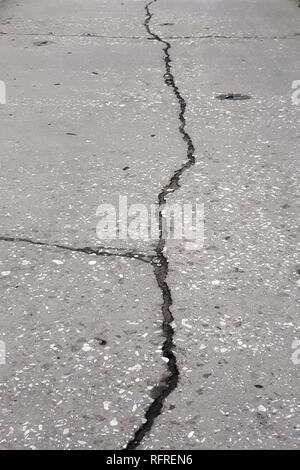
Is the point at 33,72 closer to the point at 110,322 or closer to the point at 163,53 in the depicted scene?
the point at 163,53

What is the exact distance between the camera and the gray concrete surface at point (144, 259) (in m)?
2.27

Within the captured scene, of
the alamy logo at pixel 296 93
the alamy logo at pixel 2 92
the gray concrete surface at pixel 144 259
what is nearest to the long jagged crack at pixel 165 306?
the gray concrete surface at pixel 144 259

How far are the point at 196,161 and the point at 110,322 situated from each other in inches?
67.7

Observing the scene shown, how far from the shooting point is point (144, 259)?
123 inches

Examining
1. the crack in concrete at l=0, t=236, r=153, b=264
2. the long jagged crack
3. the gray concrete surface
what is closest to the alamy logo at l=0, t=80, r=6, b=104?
the gray concrete surface

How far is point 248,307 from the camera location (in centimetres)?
278

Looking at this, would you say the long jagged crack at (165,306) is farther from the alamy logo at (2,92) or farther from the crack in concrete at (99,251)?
the alamy logo at (2,92)

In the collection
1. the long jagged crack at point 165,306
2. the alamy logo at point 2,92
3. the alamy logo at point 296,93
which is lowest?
the long jagged crack at point 165,306

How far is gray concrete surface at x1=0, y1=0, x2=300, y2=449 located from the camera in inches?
89.3

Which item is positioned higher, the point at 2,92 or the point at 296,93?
the point at 296,93

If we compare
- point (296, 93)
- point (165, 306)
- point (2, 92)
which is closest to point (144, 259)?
point (165, 306)

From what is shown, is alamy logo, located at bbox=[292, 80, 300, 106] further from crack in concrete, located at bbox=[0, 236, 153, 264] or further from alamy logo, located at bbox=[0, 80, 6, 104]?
crack in concrete, located at bbox=[0, 236, 153, 264]

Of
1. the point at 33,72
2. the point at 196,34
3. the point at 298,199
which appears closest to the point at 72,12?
the point at 196,34

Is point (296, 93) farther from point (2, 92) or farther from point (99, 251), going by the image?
point (99, 251)
